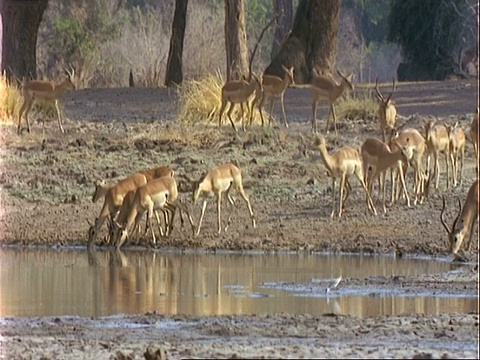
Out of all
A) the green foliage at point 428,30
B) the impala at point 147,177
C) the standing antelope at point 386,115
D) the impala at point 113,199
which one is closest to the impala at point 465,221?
the impala at point 113,199

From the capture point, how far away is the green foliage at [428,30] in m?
35.8

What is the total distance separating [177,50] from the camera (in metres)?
31.5

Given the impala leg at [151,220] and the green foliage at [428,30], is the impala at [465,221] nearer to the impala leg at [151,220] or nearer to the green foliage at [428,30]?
the impala leg at [151,220]

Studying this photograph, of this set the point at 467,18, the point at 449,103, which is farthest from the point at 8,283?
the point at 467,18

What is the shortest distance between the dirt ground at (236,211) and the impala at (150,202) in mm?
420

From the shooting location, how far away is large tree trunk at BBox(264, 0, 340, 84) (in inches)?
1132

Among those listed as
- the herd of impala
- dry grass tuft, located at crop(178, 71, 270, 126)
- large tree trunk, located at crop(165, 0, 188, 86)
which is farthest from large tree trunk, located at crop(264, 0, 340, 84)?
the herd of impala

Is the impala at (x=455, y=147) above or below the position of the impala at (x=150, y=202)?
above

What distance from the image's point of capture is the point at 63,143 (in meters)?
21.3

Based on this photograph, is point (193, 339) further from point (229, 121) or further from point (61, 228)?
point (229, 121)

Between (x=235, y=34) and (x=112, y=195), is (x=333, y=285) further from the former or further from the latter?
(x=235, y=34)

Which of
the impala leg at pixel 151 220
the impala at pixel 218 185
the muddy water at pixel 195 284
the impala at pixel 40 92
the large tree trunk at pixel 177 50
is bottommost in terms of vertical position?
the muddy water at pixel 195 284

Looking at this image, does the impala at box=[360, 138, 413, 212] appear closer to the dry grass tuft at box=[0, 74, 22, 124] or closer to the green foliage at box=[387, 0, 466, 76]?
the dry grass tuft at box=[0, 74, 22, 124]

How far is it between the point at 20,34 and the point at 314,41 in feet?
20.2
